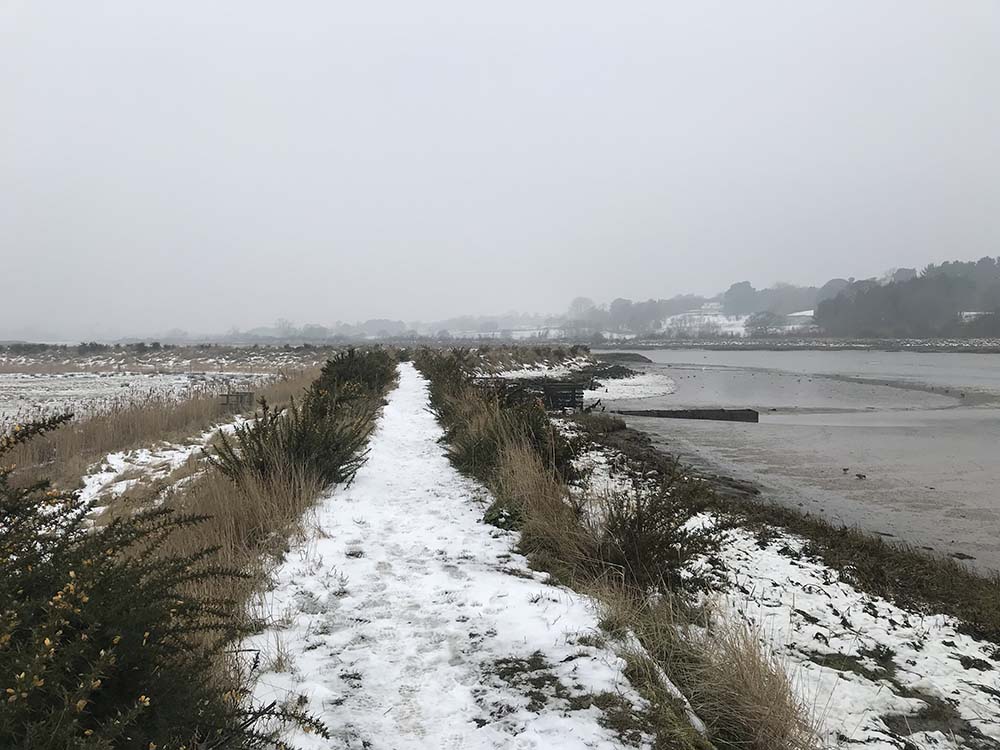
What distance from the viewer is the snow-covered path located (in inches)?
99.7

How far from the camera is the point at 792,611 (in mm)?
4406

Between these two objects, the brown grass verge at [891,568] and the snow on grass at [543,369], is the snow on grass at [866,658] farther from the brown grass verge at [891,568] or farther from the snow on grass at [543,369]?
the snow on grass at [543,369]

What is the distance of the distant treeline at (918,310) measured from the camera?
106m

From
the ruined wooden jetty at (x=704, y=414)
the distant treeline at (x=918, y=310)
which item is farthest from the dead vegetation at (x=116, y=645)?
the distant treeline at (x=918, y=310)

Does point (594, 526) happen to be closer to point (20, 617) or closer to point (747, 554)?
point (747, 554)

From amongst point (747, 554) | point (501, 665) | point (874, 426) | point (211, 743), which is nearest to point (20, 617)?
point (211, 743)

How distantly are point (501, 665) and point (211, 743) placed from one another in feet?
4.85

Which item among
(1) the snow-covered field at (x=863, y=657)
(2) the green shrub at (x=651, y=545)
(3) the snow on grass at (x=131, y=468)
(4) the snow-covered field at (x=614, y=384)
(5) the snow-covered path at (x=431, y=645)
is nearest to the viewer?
(5) the snow-covered path at (x=431, y=645)

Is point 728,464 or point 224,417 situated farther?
point 224,417

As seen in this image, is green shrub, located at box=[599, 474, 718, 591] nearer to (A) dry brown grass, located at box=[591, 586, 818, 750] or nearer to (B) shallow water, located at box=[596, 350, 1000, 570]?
(A) dry brown grass, located at box=[591, 586, 818, 750]

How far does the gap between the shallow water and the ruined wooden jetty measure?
0.76 m

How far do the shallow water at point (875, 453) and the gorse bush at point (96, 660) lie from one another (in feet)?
25.8

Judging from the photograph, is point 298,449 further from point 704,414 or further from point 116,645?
point 704,414

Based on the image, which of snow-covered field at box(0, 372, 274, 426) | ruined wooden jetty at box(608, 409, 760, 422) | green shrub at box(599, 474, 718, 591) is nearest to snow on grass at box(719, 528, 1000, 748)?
green shrub at box(599, 474, 718, 591)
